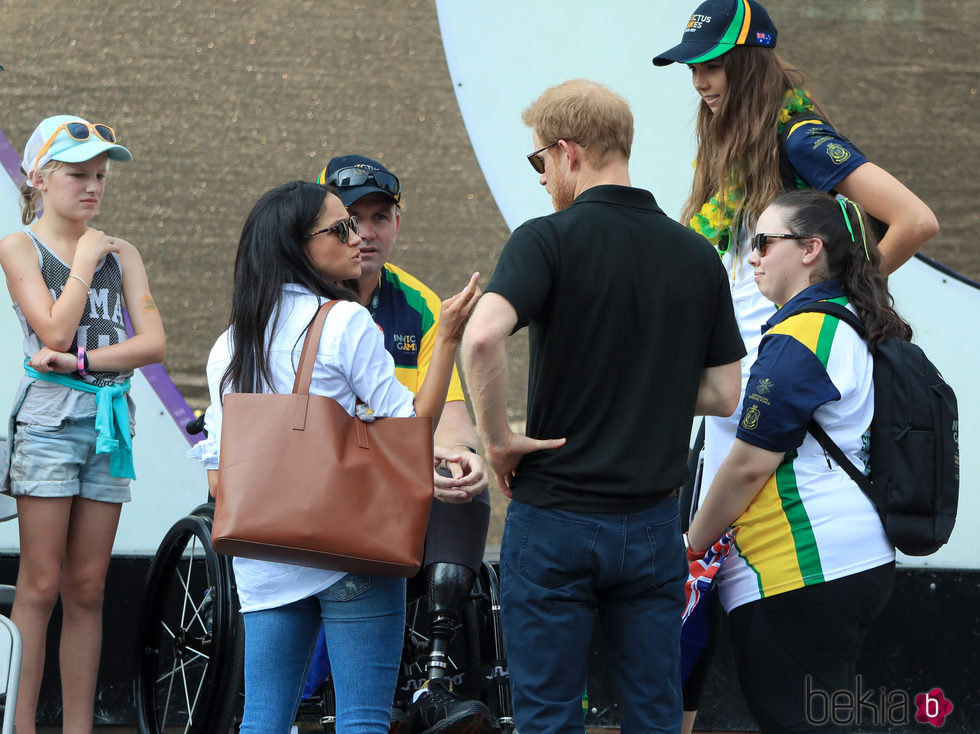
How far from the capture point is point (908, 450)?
1.93 m

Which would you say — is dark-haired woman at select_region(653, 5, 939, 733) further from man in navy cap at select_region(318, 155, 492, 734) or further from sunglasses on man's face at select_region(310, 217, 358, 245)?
sunglasses on man's face at select_region(310, 217, 358, 245)

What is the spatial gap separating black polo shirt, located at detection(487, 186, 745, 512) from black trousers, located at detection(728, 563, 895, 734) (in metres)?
0.35

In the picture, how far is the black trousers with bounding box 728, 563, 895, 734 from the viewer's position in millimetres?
1934

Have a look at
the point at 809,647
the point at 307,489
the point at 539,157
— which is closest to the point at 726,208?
the point at 539,157

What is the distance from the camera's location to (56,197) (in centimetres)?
278

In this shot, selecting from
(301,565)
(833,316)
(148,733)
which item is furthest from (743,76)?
(148,733)

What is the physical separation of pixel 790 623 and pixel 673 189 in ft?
6.09

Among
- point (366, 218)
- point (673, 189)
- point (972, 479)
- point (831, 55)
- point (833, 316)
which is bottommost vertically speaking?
point (972, 479)

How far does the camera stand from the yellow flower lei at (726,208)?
2.38 meters

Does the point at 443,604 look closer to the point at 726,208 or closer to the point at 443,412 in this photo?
the point at 443,412

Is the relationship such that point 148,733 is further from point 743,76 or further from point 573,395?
point 743,76

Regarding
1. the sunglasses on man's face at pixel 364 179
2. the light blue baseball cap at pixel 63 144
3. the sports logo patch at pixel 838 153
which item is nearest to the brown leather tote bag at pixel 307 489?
the sunglasses on man's face at pixel 364 179

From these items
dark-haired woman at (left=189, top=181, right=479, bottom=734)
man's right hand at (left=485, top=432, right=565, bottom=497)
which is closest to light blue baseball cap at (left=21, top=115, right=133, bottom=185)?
dark-haired woman at (left=189, top=181, right=479, bottom=734)

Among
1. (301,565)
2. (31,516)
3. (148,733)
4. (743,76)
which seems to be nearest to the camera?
(301,565)
